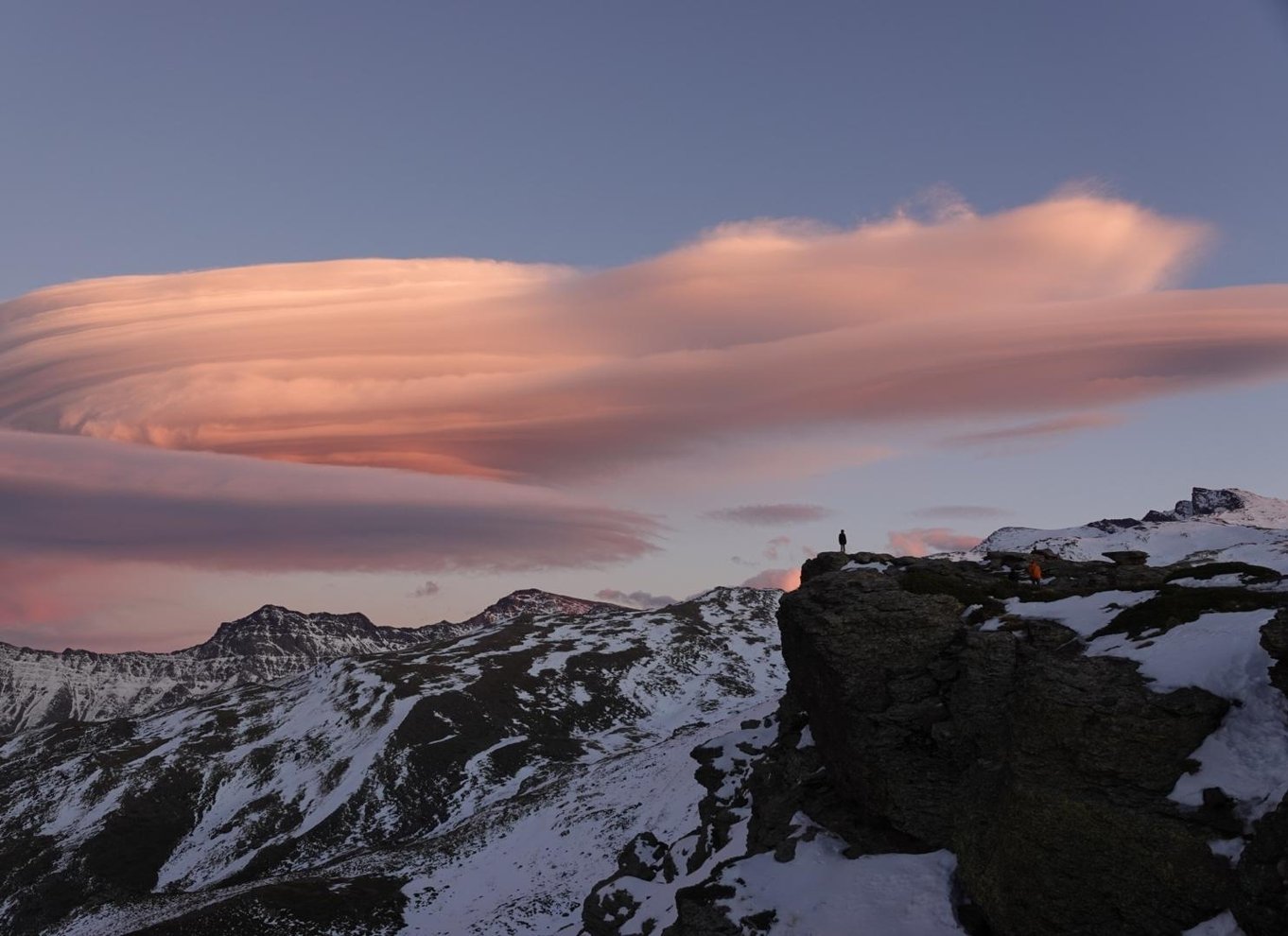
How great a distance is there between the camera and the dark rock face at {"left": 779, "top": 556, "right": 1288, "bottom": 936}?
24062mm

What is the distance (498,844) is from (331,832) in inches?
2279

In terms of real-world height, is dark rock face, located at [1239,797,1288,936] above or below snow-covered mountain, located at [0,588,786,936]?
above

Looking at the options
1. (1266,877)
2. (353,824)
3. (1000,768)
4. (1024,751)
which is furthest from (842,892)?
(353,824)

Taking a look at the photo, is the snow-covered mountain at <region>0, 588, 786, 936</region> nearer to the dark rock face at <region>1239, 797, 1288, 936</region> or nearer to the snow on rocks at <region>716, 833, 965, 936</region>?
the snow on rocks at <region>716, 833, 965, 936</region>

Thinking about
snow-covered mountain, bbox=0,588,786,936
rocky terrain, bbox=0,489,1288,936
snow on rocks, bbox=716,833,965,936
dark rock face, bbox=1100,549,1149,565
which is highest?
dark rock face, bbox=1100,549,1149,565

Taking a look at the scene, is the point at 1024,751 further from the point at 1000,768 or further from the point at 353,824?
the point at 353,824

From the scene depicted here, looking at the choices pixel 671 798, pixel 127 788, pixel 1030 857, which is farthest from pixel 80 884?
pixel 1030 857

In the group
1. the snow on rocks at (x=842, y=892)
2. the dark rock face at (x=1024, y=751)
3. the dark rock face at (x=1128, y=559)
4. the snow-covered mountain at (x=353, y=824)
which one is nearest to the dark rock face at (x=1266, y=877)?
the dark rock face at (x=1024, y=751)

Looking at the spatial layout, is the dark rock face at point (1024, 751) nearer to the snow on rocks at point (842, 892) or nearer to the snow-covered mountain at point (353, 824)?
the snow on rocks at point (842, 892)

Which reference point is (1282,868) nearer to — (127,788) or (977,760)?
(977,760)

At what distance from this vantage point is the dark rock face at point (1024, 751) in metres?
24.1

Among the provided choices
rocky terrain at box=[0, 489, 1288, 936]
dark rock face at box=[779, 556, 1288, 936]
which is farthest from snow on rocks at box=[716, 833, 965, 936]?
dark rock face at box=[779, 556, 1288, 936]

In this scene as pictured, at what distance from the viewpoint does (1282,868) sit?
20.3 meters

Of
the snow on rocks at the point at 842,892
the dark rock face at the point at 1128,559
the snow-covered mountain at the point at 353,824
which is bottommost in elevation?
the snow-covered mountain at the point at 353,824
